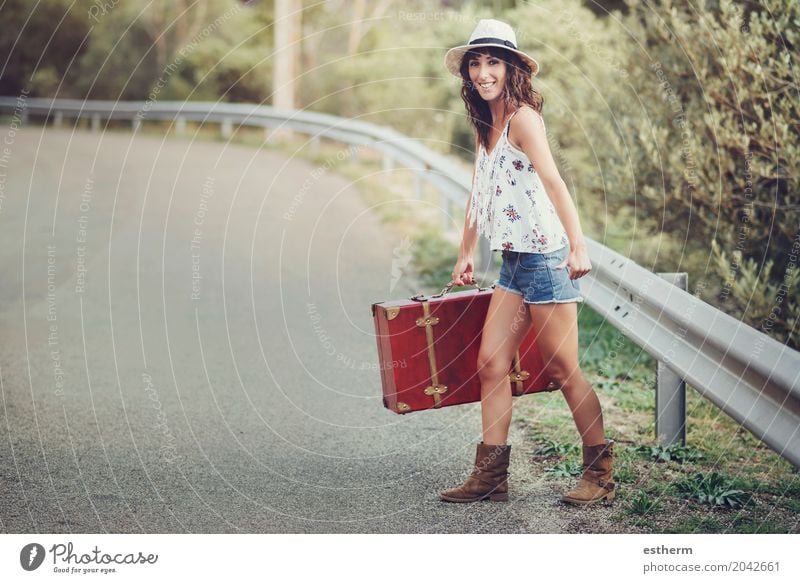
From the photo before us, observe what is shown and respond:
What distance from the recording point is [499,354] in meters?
4.59

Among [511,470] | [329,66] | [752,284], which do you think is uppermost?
[329,66]

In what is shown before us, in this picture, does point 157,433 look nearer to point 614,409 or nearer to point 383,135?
point 614,409

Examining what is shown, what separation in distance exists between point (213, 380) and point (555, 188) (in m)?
3.00

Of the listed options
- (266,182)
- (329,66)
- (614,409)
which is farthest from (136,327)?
(329,66)

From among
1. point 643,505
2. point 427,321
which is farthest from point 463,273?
point 643,505

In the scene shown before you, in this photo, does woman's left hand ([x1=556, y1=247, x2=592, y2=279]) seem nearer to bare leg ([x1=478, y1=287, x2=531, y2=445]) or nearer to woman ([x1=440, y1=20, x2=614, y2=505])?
woman ([x1=440, y1=20, x2=614, y2=505])

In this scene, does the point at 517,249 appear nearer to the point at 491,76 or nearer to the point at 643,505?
the point at 491,76

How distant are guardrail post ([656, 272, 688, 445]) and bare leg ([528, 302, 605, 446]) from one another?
0.74 m

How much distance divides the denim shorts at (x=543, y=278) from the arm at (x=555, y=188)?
11 cm

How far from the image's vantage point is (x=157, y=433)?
5.59 metres

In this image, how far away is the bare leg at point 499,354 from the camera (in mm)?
4566

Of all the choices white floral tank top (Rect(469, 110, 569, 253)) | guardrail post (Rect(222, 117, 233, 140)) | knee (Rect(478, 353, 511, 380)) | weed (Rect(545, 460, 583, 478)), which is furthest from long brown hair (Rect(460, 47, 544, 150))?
guardrail post (Rect(222, 117, 233, 140))

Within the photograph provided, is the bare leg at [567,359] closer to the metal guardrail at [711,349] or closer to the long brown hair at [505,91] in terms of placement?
the metal guardrail at [711,349]
